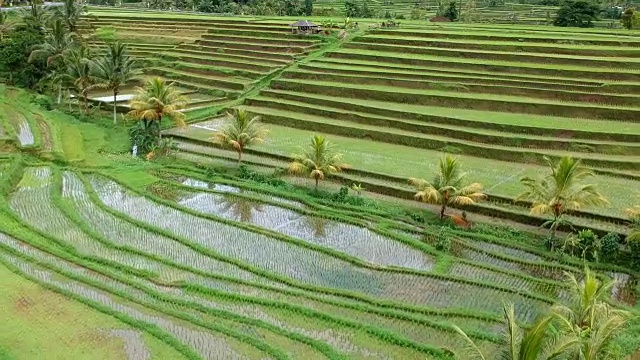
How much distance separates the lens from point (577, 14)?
3431cm

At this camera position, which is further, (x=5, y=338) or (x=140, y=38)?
(x=140, y=38)

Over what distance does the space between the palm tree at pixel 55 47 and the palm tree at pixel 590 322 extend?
23133 mm

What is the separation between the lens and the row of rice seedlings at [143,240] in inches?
455

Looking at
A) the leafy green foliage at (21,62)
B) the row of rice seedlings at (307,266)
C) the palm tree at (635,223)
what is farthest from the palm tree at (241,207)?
the leafy green foliage at (21,62)

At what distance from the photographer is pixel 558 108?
1942cm

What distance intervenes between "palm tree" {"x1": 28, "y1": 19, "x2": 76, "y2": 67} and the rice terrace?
0.14m

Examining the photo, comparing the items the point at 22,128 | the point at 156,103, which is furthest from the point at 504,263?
the point at 22,128

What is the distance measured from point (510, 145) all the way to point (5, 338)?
14.4m

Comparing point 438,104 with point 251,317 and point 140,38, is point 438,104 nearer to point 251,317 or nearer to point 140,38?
point 251,317

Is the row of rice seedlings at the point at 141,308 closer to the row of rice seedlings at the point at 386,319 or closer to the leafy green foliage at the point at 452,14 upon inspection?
the row of rice seedlings at the point at 386,319

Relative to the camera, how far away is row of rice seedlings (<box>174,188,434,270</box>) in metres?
12.3

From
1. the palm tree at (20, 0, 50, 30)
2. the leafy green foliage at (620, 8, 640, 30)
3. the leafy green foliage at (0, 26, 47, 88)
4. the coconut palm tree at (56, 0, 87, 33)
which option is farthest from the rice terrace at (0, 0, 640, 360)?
the leafy green foliage at (620, 8, 640, 30)

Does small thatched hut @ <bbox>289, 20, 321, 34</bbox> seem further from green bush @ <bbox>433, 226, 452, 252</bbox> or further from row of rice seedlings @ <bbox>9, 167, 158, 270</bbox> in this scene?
green bush @ <bbox>433, 226, 452, 252</bbox>

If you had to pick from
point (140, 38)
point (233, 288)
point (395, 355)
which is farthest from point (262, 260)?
point (140, 38)
